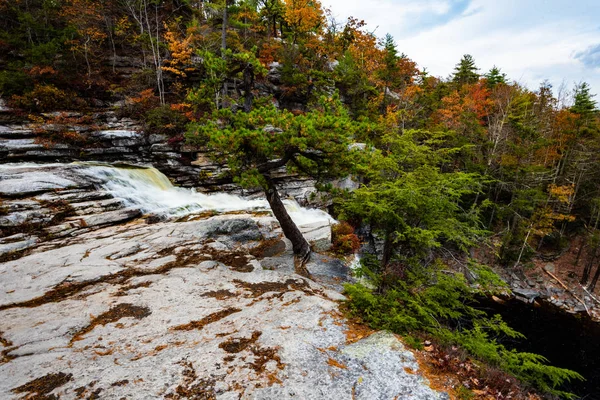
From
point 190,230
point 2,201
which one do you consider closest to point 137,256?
point 190,230

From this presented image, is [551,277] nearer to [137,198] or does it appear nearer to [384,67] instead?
[384,67]

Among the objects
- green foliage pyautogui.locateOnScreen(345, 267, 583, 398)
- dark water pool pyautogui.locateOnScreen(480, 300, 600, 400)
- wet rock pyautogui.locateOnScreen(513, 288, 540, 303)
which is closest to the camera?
green foliage pyautogui.locateOnScreen(345, 267, 583, 398)

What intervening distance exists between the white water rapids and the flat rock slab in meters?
4.16

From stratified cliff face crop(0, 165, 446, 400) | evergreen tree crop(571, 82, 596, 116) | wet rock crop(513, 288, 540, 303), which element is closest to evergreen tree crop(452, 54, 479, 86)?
evergreen tree crop(571, 82, 596, 116)

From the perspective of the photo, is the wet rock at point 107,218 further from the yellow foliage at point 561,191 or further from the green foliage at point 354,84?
the yellow foliage at point 561,191

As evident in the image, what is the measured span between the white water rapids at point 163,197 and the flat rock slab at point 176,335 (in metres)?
4.16

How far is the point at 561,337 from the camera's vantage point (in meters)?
15.7

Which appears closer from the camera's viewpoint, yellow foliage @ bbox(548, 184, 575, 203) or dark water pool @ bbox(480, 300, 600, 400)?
dark water pool @ bbox(480, 300, 600, 400)

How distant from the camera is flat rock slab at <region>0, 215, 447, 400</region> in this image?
3.62 meters

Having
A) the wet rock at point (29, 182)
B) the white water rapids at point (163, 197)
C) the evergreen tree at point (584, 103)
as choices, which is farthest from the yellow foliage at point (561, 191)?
the wet rock at point (29, 182)

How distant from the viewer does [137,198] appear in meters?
12.9

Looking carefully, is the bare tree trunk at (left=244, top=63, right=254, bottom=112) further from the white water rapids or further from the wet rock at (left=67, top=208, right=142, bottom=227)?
the wet rock at (left=67, top=208, right=142, bottom=227)

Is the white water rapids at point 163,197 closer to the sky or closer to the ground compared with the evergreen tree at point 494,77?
closer to the ground

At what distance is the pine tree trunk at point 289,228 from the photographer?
29.8ft
